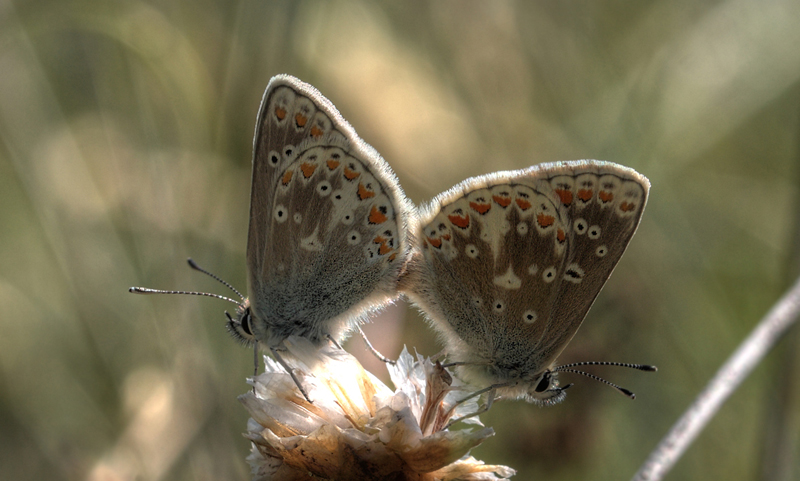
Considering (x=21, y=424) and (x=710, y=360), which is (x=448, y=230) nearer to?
(x=710, y=360)

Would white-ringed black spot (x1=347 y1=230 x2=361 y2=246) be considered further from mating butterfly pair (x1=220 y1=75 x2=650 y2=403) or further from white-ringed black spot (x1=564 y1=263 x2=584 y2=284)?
white-ringed black spot (x1=564 y1=263 x2=584 y2=284)

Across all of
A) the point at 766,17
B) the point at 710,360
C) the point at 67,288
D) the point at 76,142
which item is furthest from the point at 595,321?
the point at 76,142

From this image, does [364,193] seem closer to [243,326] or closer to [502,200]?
[502,200]

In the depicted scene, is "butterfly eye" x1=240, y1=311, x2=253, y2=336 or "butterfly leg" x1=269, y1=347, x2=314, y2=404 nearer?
"butterfly leg" x1=269, y1=347, x2=314, y2=404

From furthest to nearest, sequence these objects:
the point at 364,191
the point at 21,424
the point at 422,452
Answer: the point at 21,424 < the point at 364,191 < the point at 422,452


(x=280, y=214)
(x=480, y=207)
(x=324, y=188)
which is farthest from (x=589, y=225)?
(x=280, y=214)

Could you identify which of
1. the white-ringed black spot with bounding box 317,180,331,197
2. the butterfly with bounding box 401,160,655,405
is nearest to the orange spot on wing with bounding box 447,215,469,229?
the butterfly with bounding box 401,160,655,405
